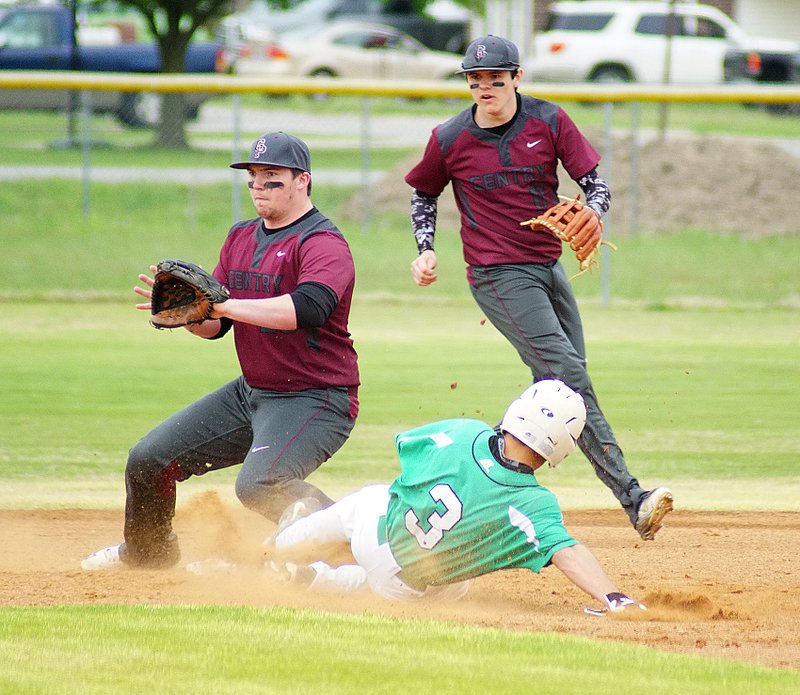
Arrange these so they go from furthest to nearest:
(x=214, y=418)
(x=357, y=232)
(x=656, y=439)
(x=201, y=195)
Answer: (x=201, y=195)
(x=357, y=232)
(x=656, y=439)
(x=214, y=418)

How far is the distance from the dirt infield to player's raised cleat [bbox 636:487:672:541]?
202 millimetres

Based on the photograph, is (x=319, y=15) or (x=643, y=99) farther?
(x=319, y=15)

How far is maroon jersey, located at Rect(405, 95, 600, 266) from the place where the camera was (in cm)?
682

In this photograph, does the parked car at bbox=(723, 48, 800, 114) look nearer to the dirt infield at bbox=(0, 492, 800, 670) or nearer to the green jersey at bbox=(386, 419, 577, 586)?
the dirt infield at bbox=(0, 492, 800, 670)

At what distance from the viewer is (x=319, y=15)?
41.7m

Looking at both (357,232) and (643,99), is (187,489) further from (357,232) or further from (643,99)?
(357,232)

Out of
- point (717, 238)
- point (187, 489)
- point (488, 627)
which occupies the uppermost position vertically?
point (488, 627)

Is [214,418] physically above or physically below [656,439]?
above

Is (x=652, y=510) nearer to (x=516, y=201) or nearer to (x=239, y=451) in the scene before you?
(x=516, y=201)

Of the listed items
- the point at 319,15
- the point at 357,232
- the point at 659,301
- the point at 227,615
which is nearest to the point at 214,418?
the point at 227,615

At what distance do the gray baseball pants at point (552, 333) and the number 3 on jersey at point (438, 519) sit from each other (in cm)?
139

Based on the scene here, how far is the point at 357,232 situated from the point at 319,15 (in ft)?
80.2

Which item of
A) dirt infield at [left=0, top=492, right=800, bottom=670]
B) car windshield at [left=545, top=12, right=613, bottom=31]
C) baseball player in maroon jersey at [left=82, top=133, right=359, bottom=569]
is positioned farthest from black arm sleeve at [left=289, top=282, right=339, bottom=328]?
car windshield at [left=545, top=12, right=613, bottom=31]

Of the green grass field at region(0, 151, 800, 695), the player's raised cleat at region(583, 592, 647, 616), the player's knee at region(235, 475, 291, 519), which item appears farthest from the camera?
the player's knee at region(235, 475, 291, 519)
